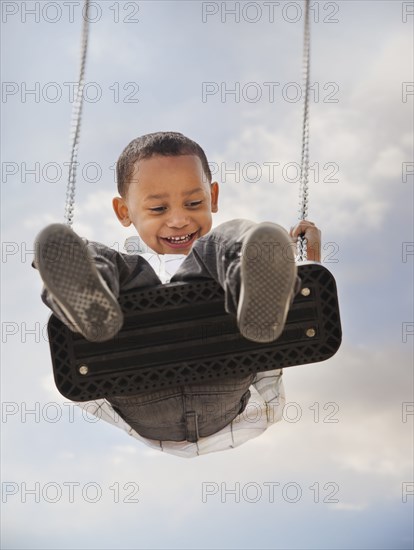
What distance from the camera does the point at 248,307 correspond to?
235cm

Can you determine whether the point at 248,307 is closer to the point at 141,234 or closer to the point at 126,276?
the point at 126,276

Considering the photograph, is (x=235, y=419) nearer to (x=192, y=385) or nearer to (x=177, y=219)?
(x=192, y=385)

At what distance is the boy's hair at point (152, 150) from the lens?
349 centimetres

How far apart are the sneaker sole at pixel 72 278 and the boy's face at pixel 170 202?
110 centimetres

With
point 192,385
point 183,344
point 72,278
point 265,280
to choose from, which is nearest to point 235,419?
point 192,385

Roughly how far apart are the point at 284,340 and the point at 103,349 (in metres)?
0.57

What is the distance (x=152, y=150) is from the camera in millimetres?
3488

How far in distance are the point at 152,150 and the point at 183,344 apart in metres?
1.07

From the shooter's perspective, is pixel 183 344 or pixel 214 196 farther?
pixel 214 196

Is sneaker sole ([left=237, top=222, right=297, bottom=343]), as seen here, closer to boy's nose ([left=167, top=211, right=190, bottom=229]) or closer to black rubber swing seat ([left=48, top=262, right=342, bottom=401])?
black rubber swing seat ([left=48, top=262, right=342, bottom=401])

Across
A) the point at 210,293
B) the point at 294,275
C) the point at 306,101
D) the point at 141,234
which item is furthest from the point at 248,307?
the point at 141,234

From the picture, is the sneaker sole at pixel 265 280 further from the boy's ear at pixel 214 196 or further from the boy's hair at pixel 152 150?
the boy's ear at pixel 214 196

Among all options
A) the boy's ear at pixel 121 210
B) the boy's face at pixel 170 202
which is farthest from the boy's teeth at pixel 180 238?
the boy's ear at pixel 121 210

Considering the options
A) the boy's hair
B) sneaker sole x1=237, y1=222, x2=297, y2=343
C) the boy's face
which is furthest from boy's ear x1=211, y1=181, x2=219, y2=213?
sneaker sole x1=237, y1=222, x2=297, y2=343
